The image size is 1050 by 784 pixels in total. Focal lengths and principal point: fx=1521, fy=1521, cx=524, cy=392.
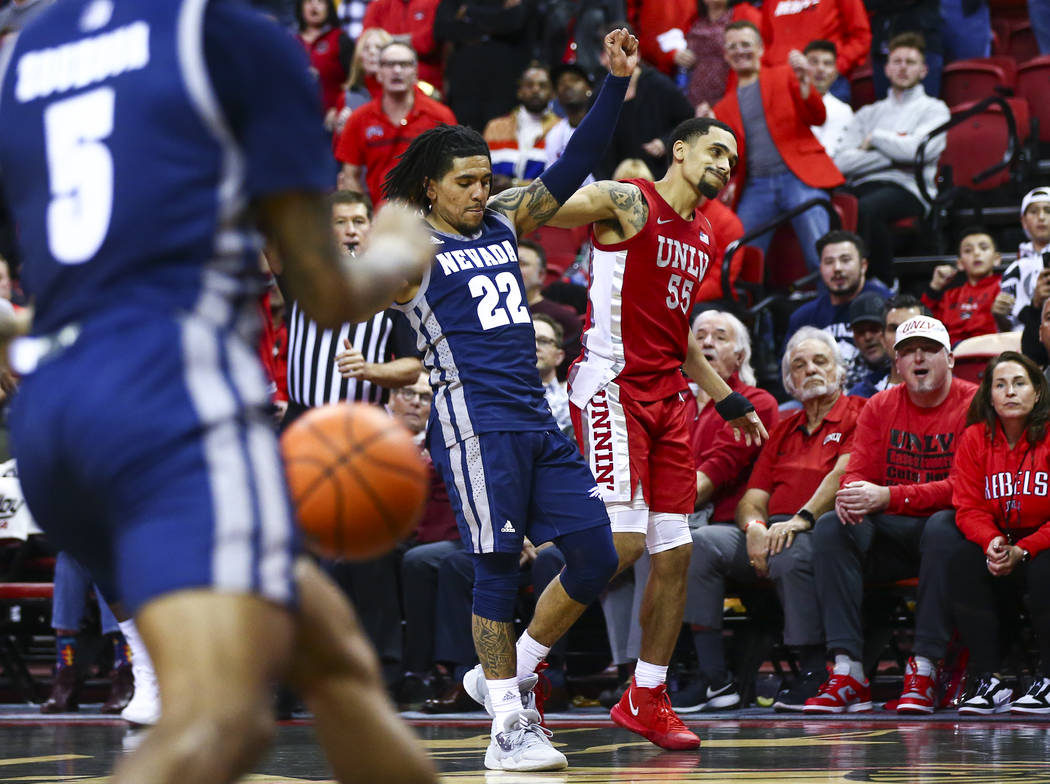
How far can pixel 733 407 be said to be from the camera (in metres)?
7.31

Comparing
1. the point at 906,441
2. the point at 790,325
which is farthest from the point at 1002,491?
the point at 790,325

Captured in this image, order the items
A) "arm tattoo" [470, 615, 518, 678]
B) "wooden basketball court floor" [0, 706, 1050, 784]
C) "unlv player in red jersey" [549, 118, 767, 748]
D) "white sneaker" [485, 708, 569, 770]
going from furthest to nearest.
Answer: "unlv player in red jersey" [549, 118, 767, 748], "arm tattoo" [470, 615, 518, 678], "white sneaker" [485, 708, 569, 770], "wooden basketball court floor" [0, 706, 1050, 784]

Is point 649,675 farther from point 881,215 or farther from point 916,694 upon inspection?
point 881,215

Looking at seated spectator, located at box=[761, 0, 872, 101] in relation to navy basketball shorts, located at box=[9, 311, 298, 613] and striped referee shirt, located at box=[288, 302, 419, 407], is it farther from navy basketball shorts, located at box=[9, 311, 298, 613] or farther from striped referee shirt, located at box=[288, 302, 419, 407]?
navy basketball shorts, located at box=[9, 311, 298, 613]

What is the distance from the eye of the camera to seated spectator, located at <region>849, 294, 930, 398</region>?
9.30m

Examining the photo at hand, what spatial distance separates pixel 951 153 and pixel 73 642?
7993 millimetres

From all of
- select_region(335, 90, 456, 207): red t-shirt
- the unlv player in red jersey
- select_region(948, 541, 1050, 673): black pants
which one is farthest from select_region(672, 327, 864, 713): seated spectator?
select_region(335, 90, 456, 207): red t-shirt

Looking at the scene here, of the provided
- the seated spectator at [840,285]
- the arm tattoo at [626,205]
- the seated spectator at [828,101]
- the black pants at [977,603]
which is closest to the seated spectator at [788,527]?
the black pants at [977,603]

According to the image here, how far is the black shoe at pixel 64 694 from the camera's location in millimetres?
9188

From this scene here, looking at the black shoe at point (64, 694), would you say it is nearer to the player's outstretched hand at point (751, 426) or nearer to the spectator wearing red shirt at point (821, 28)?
the player's outstretched hand at point (751, 426)

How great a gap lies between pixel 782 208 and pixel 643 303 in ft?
17.9

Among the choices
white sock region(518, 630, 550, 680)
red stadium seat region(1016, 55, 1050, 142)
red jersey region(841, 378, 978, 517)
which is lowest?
white sock region(518, 630, 550, 680)

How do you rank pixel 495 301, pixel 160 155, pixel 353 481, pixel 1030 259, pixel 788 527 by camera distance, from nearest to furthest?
pixel 160 155 → pixel 353 481 → pixel 495 301 → pixel 788 527 → pixel 1030 259

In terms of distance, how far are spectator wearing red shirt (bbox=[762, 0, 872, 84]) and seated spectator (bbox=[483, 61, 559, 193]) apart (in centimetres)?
193
